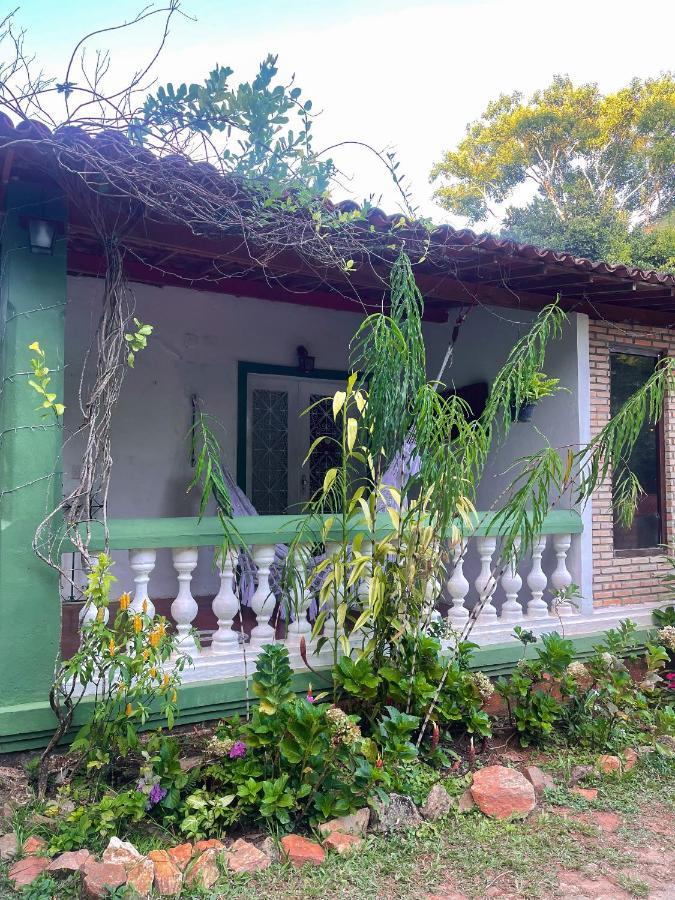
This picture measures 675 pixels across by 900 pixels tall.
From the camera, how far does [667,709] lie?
473 cm

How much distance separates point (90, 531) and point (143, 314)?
116 inches

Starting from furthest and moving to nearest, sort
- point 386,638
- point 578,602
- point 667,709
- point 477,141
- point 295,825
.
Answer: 1. point 477,141
2. point 578,602
3. point 667,709
4. point 386,638
5. point 295,825

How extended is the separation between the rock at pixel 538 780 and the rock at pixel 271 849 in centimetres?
142

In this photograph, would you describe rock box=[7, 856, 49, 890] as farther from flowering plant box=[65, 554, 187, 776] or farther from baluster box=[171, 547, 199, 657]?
baluster box=[171, 547, 199, 657]

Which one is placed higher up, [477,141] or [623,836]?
[477,141]

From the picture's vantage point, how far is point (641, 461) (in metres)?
6.00

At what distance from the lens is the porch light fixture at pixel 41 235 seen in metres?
3.50

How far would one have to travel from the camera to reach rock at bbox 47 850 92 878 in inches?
113

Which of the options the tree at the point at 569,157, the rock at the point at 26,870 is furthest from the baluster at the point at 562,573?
the tree at the point at 569,157

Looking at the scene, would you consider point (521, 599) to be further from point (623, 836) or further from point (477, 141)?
point (477, 141)

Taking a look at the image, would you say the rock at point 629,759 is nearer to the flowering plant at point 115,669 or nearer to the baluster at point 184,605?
the baluster at point 184,605

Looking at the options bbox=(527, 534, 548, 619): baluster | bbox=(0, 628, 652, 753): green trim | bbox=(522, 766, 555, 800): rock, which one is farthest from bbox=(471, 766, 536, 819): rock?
bbox=(527, 534, 548, 619): baluster

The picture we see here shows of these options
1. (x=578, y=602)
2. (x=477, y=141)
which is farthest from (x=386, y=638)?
(x=477, y=141)

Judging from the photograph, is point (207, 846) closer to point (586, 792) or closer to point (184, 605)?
point (184, 605)
